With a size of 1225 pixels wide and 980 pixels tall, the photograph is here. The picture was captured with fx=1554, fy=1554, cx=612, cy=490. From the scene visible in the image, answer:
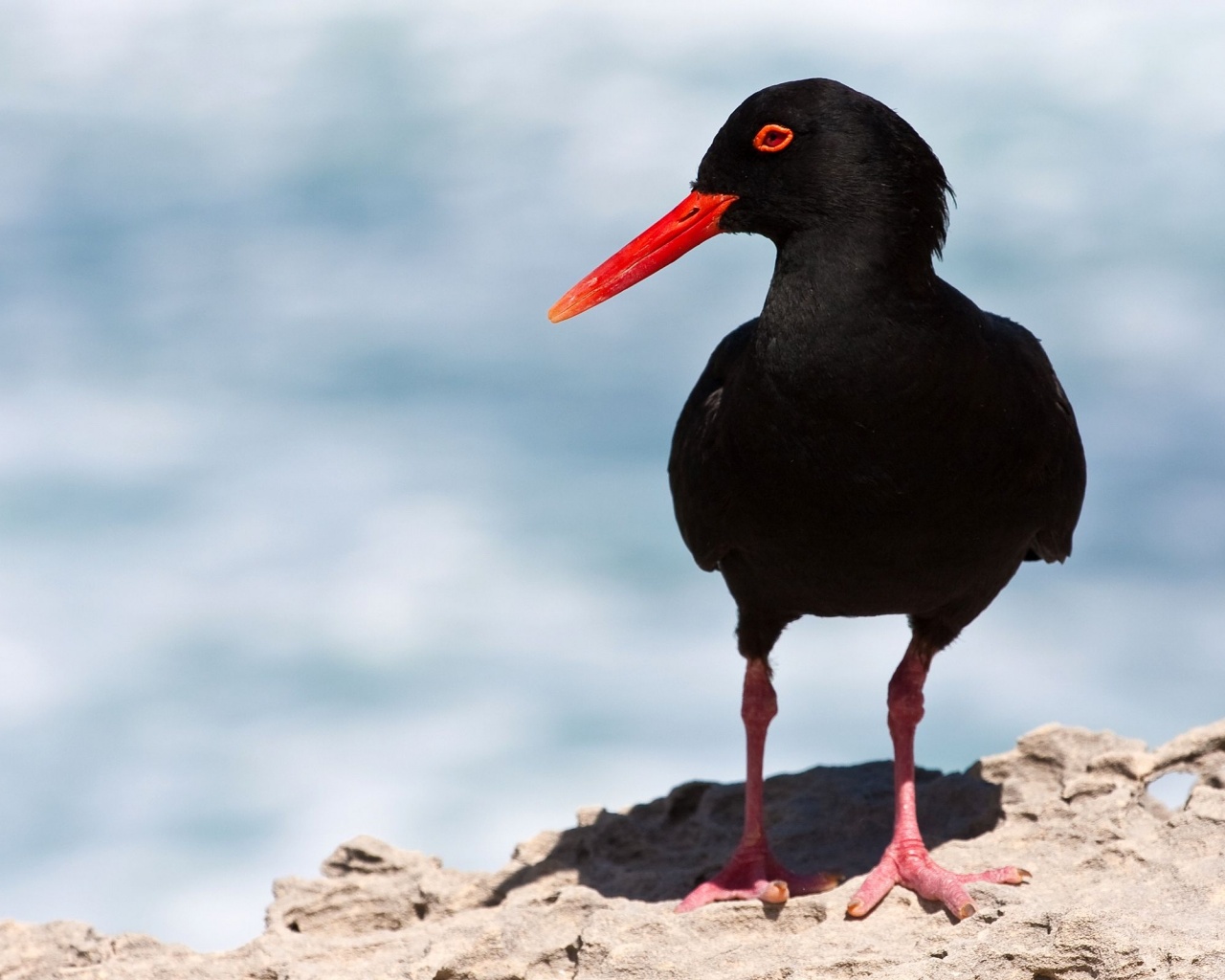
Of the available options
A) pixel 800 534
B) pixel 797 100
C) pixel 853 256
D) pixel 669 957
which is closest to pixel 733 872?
pixel 669 957

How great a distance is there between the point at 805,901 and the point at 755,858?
0.64 m

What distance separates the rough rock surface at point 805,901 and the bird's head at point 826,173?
98.4 inches

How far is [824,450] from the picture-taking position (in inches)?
226

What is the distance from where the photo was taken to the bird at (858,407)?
5.66 metres

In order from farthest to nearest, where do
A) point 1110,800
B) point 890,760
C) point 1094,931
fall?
point 890,760 → point 1110,800 → point 1094,931

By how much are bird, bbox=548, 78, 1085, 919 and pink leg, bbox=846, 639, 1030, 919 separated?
11 millimetres

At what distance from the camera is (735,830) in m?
7.73

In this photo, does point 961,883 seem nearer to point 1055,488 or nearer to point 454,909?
point 1055,488

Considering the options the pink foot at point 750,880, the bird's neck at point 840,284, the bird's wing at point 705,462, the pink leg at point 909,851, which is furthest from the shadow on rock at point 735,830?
the bird's neck at point 840,284

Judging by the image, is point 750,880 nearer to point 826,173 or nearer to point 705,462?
point 705,462

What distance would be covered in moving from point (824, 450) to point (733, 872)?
204cm

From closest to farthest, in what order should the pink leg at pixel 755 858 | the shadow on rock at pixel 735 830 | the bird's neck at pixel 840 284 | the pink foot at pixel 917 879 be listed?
the bird's neck at pixel 840 284 → the pink foot at pixel 917 879 → the pink leg at pixel 755 858 → the shadow on rock at pixel 735 830

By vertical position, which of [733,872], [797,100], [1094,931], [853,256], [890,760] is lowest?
[1094,931]

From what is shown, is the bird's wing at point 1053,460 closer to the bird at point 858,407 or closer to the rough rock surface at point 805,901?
the bird at point 858,407
